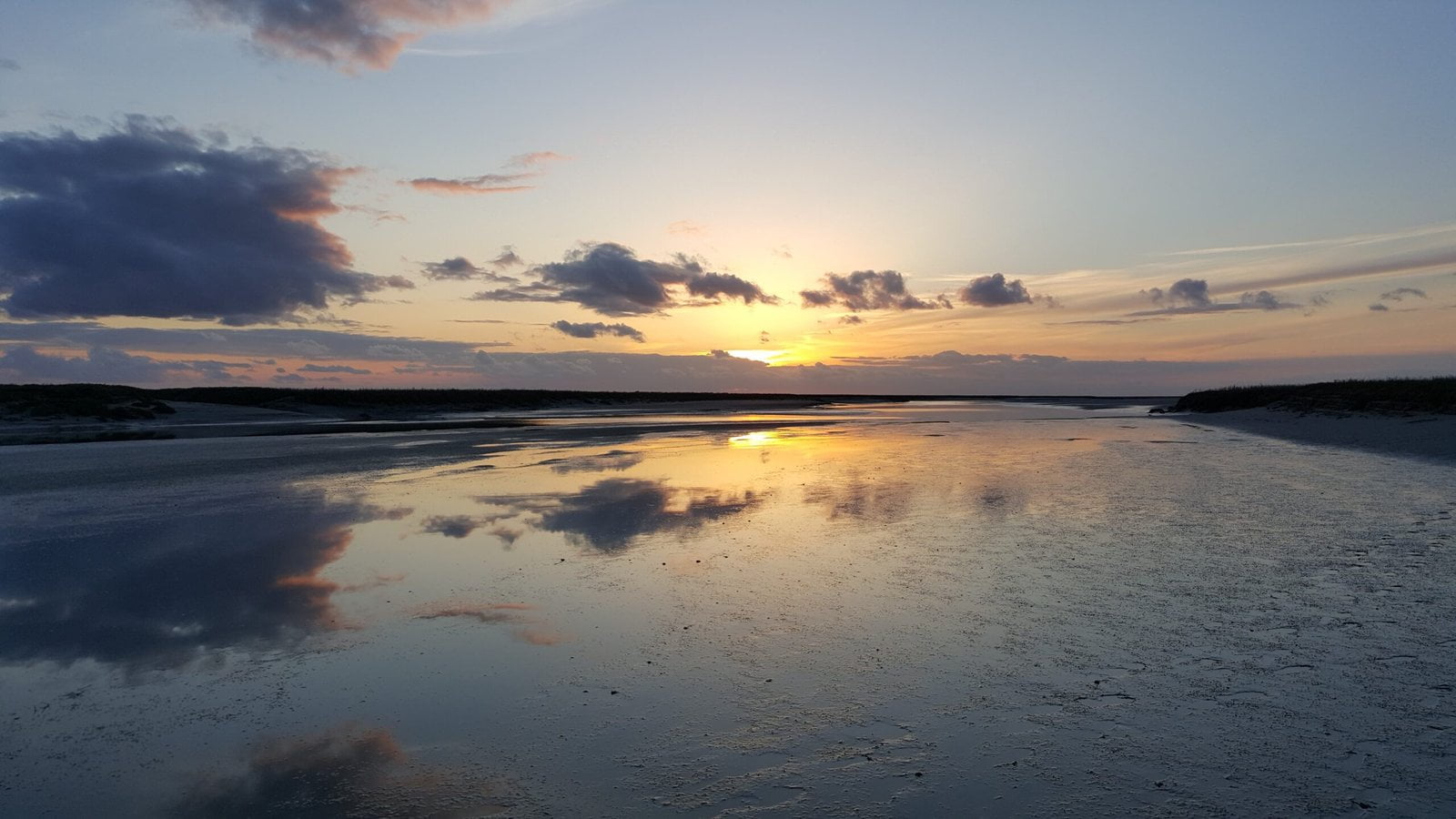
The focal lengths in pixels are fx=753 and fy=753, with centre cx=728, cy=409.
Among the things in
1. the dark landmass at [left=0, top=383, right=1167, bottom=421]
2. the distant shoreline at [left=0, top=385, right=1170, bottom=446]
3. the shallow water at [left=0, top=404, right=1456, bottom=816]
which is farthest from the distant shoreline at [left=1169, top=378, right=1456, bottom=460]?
the dark landmass at [left=0, top=383, right=1167, bottom=421]

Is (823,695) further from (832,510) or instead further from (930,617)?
(832,510)

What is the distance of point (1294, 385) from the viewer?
170 feet

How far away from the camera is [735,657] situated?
6.61m

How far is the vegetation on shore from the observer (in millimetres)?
32625

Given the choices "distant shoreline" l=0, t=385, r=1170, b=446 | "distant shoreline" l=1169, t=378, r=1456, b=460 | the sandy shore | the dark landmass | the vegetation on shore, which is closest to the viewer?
the sandy shore

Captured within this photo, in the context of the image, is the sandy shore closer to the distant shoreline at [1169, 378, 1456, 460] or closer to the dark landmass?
the distant shoreline at [1169, 378, 1456, 460]

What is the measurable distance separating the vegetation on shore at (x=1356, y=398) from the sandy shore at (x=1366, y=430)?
894 mm

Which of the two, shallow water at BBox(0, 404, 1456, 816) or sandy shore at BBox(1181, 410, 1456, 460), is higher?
sandy shore at BBox(1181, 410, 1456, 460)

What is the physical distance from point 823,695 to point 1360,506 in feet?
41.7

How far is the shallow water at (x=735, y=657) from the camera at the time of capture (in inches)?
177

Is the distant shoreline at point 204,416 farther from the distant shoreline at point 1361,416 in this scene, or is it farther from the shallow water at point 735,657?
the distant shoreline at point 1361,416

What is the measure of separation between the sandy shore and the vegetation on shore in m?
0.89

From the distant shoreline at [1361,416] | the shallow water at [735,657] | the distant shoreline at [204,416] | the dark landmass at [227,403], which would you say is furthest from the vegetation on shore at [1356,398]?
the dark landmass at [227,403]

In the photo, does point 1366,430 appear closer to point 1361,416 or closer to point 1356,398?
point 1361,416
